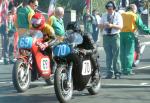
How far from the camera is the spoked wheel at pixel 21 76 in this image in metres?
10.8

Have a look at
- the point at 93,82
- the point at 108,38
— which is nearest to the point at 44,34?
the point at 93,82

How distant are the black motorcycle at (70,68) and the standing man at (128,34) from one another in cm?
403

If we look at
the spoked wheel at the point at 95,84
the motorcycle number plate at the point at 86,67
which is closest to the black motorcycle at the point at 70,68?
the motorcycle number plate at the point at 86,67

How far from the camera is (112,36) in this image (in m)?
13.4

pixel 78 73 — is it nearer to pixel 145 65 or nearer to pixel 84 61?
pixel 84 61

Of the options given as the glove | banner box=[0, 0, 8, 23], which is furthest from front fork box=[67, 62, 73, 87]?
banner box=[0, 0, 8, 23]

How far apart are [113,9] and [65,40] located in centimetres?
362

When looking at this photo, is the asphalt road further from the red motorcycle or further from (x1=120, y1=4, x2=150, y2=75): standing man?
(x1=120, y1=4, x2=150, y2=75): standing man

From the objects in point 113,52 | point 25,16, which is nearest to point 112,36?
point 113,52

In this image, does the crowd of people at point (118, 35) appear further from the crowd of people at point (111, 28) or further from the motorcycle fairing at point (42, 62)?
the motorcycle fairing at point (42, 62)

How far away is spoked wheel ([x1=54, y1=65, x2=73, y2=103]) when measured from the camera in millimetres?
9445

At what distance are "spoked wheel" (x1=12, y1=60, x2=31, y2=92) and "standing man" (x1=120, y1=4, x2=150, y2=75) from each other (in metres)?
3.87

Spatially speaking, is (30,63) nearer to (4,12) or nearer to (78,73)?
(78,73)

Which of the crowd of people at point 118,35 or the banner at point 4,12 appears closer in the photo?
the crowd of people at point 118,35
